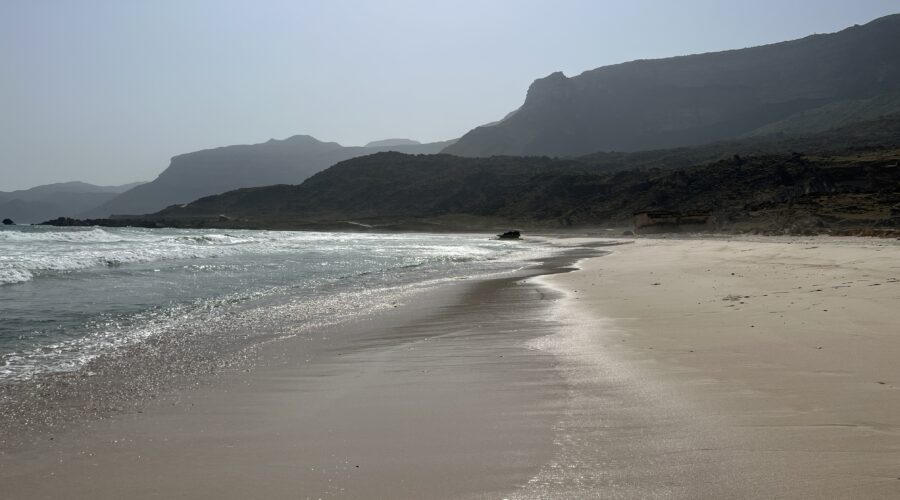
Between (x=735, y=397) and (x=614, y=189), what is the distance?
6287 cm

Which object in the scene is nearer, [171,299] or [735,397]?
[735,397]

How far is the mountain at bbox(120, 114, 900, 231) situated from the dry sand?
77.2ft

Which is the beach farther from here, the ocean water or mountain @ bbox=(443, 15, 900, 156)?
mountain @ bbox=(443, 15, 900, 156)

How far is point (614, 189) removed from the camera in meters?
64.0

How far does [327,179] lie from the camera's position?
104 m

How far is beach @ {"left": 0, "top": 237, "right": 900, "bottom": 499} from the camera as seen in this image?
8.72 ft

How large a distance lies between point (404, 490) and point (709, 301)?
683 centimetres

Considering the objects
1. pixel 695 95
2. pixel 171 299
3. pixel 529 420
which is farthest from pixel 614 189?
pixel 695 95

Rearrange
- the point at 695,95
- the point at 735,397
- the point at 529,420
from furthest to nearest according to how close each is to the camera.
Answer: the point at 695,95 → the point at 735,397 → the point at 529,420

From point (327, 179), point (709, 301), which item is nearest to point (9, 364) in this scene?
point (709, 301)

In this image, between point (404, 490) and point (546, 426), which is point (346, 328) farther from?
point (404, 490)

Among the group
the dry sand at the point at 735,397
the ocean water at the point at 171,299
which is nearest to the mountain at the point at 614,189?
the ocean water at the point at 171,299

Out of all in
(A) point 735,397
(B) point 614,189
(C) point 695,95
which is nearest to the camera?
(A) point 735,397

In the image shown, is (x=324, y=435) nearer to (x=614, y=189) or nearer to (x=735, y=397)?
(x=735, y=397)
